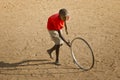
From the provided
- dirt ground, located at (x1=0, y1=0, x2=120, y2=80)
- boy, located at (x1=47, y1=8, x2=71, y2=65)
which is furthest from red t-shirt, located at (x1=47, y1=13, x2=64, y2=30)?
dirt ground, located at (x1=0, y1=0, x2=120, y2=80)

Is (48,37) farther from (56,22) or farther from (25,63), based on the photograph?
(56,22)

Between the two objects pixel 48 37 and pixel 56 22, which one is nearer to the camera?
pixel 56 22

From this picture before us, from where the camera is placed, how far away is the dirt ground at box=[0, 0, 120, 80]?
25.3 feet

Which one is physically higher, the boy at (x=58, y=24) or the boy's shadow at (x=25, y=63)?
the boy at (x=58, y=24)

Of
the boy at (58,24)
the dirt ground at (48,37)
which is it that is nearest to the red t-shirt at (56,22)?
the boy at (58,24)

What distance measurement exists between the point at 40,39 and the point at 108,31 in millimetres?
2278

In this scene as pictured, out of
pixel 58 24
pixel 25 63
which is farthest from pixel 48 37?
pixel 58 24

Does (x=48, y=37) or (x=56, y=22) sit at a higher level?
(x=56, y=22)

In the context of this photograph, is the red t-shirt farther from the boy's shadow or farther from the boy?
the boy's shadow

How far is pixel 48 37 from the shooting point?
9.65 metres

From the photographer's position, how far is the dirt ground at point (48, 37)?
7.71 m

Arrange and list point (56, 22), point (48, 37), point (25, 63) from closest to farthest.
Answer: point (56, 22)
point (25, 63)
point (48, 37)

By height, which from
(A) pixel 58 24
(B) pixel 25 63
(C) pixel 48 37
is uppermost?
(A) pixel 58 24

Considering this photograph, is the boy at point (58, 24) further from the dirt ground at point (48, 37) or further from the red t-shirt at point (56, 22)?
the dirt ground at point (48, 37)
